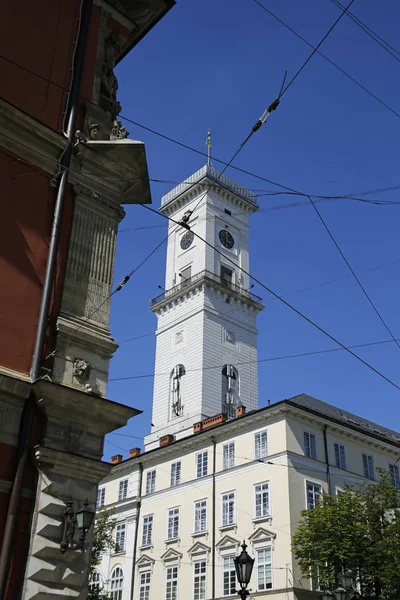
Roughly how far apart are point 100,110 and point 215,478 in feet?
93.1

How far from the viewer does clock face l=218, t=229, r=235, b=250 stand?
6488 cm

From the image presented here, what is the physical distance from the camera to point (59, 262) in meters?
12.3

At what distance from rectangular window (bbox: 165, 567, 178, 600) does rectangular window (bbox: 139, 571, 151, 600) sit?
1621 mm

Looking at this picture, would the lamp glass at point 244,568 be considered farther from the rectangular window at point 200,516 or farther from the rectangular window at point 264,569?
the rectangular window at point 200,516

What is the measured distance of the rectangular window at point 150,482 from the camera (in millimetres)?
42719

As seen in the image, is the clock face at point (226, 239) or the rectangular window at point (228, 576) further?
the clock face at point (226, 239)

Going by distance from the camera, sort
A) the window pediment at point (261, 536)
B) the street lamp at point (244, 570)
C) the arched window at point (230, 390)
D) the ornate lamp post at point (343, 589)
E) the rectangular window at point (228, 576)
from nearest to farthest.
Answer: the street lamp at point (244, 570), the ornate lamp post at point (343, 589), the window pediment at point (261, 536), the rectangular window at point (228, 576), the arched window at point (230, 390)

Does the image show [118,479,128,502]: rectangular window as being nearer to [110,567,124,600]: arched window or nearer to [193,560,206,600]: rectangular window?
[110,567,124,600]: arched window

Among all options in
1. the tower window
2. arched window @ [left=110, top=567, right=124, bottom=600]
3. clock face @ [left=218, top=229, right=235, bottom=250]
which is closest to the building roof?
arched window @ [left=110, top=567, right=124, bottom=600]

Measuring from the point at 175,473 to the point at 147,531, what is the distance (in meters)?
3.79

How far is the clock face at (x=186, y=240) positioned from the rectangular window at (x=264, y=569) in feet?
115

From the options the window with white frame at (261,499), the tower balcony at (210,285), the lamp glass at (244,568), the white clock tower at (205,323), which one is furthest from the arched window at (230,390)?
the lamp glass at (244,568)

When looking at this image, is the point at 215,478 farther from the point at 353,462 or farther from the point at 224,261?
the point at 224,261

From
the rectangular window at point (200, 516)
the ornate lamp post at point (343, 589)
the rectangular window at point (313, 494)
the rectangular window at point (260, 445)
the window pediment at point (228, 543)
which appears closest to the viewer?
the ornate lamp post at point (343, 589)
